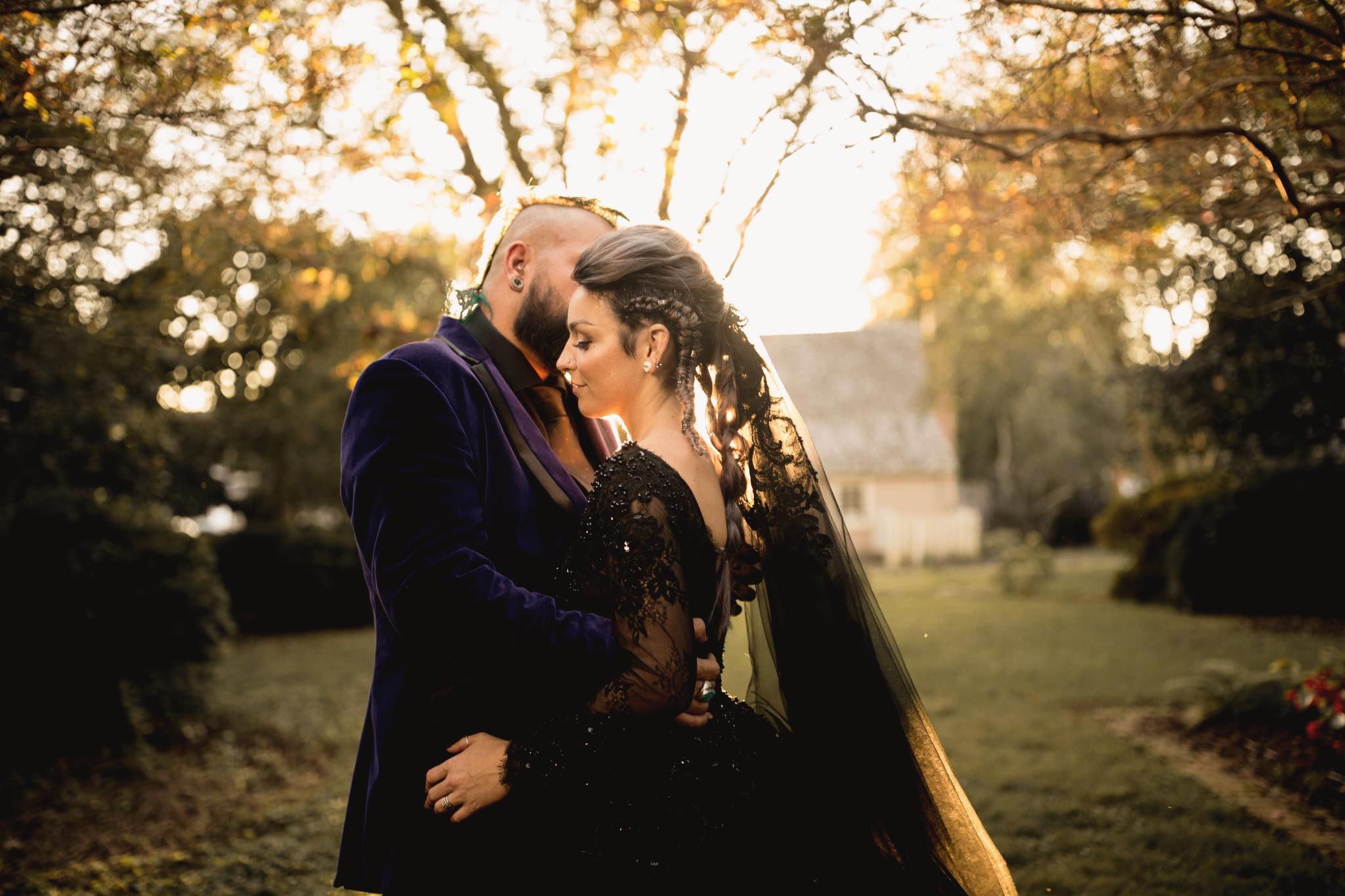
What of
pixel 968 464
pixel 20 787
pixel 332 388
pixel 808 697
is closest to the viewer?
pixel 808 697

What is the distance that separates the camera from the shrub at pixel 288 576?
16828mm

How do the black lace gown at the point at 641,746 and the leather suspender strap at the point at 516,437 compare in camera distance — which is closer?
the black lace gown at the point at 641,746

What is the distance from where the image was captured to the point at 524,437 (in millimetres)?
2707

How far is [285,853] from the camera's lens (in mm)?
6004

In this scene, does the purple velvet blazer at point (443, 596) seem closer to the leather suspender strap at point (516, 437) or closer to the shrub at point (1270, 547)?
the leather suspender strap at point (516, 437)

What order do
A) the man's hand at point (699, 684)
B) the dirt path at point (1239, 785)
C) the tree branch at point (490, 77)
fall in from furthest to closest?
the tree branch at point (490, 77) → the dirt path at point (1239, 785) → the man's hand at point (699, 684)

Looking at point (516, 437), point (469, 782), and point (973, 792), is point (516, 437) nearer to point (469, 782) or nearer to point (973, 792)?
point (469, 782)

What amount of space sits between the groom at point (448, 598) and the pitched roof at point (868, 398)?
26.7 meters

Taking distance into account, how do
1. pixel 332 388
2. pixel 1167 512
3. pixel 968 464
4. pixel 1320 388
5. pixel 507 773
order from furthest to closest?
pixel 968 464, pixel 332 388, pixel 1167 512, pixel 1320 388, pixel 507 773

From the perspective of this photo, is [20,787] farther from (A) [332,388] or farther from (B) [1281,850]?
(A) [332,388]

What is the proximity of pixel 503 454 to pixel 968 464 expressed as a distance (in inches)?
1387

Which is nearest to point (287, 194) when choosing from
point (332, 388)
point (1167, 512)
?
point (332, 388)

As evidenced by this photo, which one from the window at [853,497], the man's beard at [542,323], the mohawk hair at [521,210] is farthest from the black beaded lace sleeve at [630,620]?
the window at [853,497]

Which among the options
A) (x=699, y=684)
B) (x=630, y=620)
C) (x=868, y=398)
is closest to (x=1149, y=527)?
(x=868, y=398)
